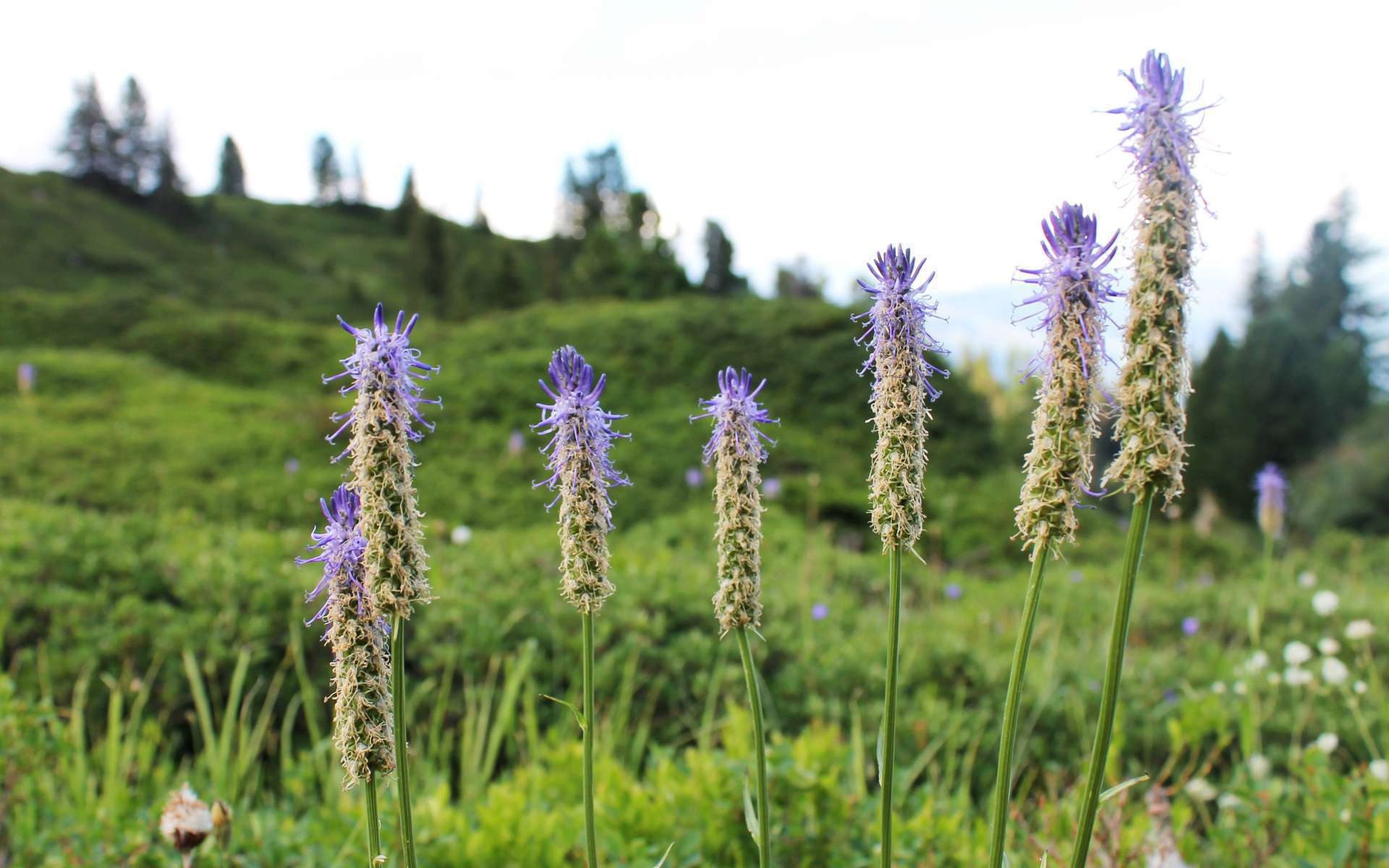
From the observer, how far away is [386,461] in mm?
1364

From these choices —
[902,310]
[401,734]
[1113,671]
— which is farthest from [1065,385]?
[401,734]

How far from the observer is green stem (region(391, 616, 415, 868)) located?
1.39 meters

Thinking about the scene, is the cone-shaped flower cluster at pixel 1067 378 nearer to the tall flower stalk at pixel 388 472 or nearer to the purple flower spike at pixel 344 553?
the tall flower stalk at pixel 388 472

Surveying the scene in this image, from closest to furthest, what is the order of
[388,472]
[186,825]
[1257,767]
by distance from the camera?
[388,472] < [186,825] < [1257,767]

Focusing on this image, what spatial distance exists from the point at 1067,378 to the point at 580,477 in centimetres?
78

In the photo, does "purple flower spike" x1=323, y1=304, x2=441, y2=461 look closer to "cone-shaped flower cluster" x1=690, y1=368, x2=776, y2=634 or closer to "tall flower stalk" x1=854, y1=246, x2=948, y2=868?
"cone-shaped flower cluster" x1=690, y1=368, x2=776, y2=634

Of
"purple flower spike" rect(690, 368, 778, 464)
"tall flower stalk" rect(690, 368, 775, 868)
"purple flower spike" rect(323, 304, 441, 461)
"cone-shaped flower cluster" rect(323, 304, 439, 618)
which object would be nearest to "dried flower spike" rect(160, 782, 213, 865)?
"cone-shaped flower cluster" rect(323, 304, 439, 618)

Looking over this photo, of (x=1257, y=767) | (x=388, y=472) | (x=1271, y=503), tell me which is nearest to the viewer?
(x=388, y=472)

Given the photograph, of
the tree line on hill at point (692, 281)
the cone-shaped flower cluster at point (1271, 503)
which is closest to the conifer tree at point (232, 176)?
the tree line on hill at point (692, 281)

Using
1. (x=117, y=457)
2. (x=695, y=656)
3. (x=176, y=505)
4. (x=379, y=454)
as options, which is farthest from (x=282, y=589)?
(x=117, y=457)

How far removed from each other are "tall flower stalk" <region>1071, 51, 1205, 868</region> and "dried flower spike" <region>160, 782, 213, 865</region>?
2.08m

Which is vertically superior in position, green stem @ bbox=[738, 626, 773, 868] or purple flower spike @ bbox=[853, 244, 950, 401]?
purple flower spike @ bbox=[853, 244, 950, 401]

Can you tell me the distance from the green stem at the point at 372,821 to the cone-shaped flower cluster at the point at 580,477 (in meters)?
0.46

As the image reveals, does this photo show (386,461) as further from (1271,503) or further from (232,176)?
(232,176)
